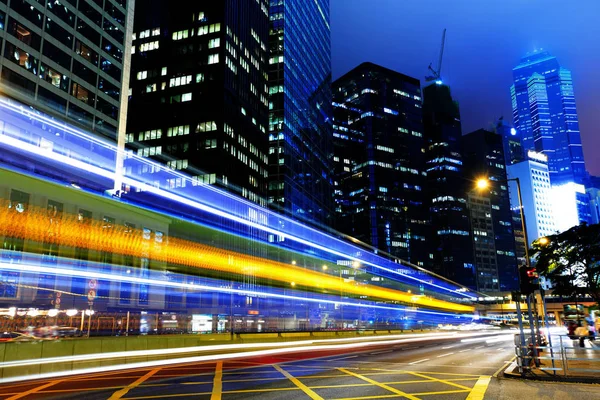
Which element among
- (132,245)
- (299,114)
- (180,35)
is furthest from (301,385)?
(299,114)

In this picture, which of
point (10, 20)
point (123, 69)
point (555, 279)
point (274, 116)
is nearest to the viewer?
point (555, 279)

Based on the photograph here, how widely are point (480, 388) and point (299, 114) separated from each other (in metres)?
120

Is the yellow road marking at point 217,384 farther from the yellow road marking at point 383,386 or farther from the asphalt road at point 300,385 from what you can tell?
the yellow road marking at point 383,386

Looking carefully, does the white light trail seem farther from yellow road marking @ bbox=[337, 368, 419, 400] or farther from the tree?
the tree

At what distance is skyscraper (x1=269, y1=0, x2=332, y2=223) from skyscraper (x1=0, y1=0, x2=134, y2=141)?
45.1m

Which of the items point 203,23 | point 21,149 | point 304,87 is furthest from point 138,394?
point 304,87

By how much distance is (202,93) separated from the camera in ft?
344

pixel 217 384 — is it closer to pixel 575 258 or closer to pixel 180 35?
pixel 575 258

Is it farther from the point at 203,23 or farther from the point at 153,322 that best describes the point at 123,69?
the point at 153,322

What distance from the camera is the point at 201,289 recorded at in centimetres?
2344

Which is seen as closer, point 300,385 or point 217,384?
point 300,385

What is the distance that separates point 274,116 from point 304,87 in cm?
1760

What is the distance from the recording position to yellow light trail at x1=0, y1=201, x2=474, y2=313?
1603 centimetres

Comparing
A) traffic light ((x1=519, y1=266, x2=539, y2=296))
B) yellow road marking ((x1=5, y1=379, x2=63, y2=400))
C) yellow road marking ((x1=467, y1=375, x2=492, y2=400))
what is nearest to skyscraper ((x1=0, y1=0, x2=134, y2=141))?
yellow road marking ((x1=5, y1=379, x2=63, y2=400))
